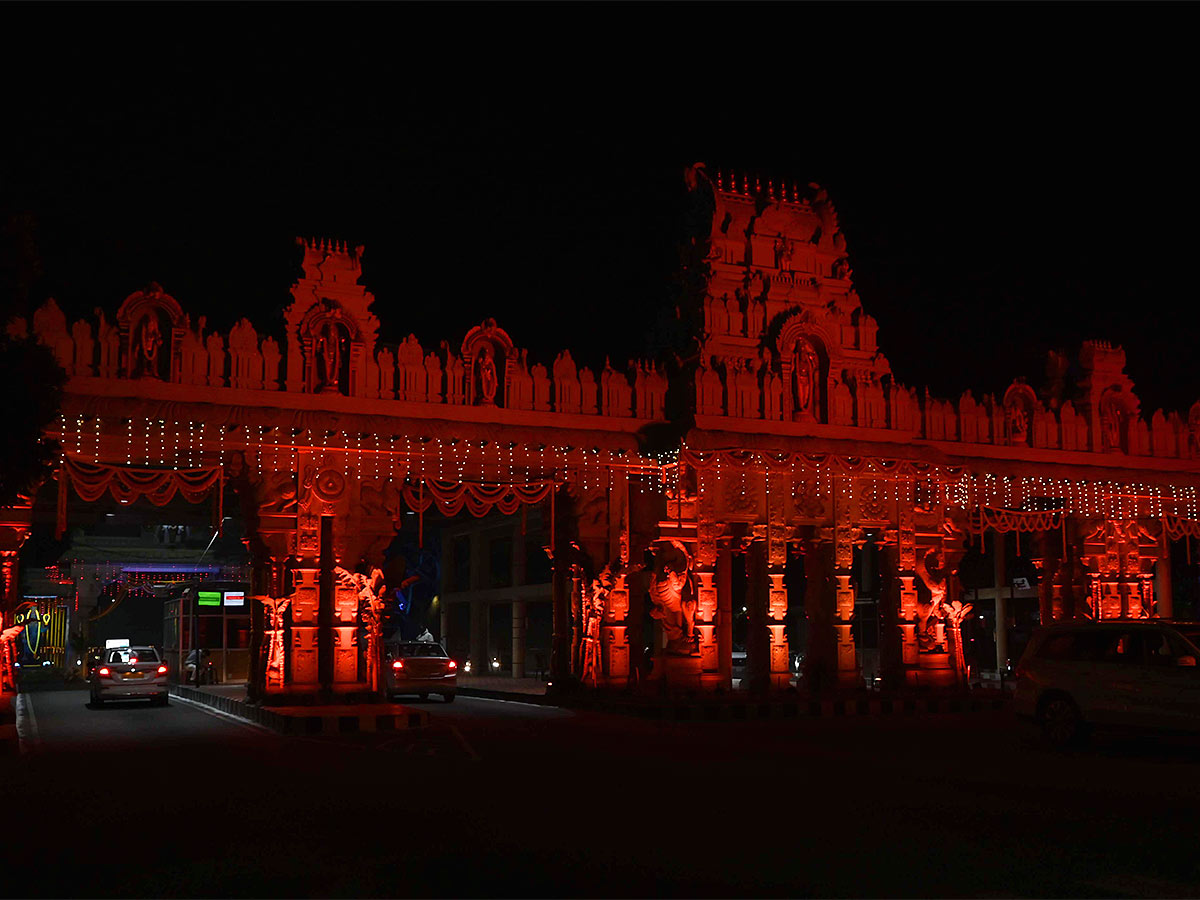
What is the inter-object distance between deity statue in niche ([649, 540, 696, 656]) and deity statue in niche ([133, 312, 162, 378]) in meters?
9.79

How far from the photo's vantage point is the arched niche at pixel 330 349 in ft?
Result: 71.1

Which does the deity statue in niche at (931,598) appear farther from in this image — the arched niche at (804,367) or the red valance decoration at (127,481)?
the red valance decoration at (127,481)

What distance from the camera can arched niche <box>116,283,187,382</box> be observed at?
2036 cm

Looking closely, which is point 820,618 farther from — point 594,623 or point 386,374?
point 386,374

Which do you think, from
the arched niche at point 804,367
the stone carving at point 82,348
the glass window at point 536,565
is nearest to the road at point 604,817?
the stone carving at point 82,348

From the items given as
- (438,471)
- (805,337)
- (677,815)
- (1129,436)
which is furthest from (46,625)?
(677,815)

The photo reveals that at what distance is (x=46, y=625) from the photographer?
54.2 meters

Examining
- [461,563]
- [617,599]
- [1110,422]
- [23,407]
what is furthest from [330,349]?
[461,563]

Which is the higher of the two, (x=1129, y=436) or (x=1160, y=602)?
(x=1129, y=436)

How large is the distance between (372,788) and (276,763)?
2.94 m

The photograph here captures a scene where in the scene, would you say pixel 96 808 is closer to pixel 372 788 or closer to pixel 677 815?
pixel 372 788

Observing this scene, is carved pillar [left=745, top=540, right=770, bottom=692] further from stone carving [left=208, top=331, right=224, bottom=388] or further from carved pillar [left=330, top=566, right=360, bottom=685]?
stone carving [left=208, top=331, right=224, bottom=388]

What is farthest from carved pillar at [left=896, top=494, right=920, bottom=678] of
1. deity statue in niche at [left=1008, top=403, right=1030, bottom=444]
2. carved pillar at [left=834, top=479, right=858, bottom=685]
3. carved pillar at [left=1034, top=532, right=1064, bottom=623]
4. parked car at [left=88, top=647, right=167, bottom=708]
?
parked car at [left=88, top=647, right=167, bottom=708]

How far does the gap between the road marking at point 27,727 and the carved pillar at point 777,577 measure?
13.5 metres
